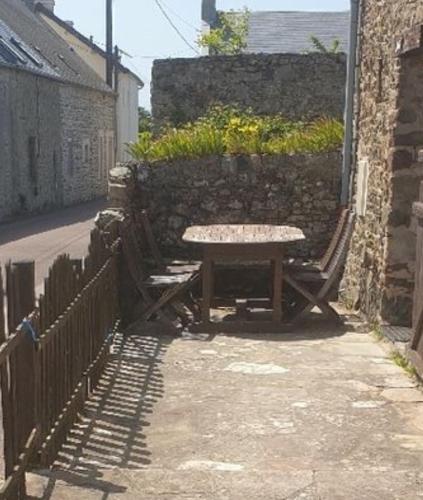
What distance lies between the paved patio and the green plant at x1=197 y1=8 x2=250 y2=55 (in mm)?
14286

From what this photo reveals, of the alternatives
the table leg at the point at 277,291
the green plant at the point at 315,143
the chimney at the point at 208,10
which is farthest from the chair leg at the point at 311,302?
the chimney at the point at 208,10

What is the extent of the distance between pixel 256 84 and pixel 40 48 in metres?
14.0

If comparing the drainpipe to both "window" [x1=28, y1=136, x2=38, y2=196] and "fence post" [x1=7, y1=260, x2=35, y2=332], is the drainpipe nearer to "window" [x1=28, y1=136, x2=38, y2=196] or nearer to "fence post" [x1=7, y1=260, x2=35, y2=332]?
"fence post" [x1=7, y1=260, x2=35, y2=332]

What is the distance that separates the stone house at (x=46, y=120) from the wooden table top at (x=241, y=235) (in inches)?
493

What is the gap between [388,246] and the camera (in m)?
7.31

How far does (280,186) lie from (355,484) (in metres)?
6.58

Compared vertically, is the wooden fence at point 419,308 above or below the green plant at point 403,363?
above

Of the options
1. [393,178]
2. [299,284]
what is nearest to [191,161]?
[299,284]

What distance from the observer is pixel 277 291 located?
309 inches

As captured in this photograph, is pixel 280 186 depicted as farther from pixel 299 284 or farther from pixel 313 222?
pixel 299 284

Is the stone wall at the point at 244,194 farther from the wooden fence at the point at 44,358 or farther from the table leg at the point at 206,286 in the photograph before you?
the wooden fence at the point at 44,358

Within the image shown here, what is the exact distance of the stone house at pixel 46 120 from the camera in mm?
20672

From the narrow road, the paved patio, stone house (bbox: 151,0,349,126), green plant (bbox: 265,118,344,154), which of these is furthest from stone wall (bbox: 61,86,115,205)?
the paved patio

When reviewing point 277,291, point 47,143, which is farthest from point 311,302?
point 47,143
